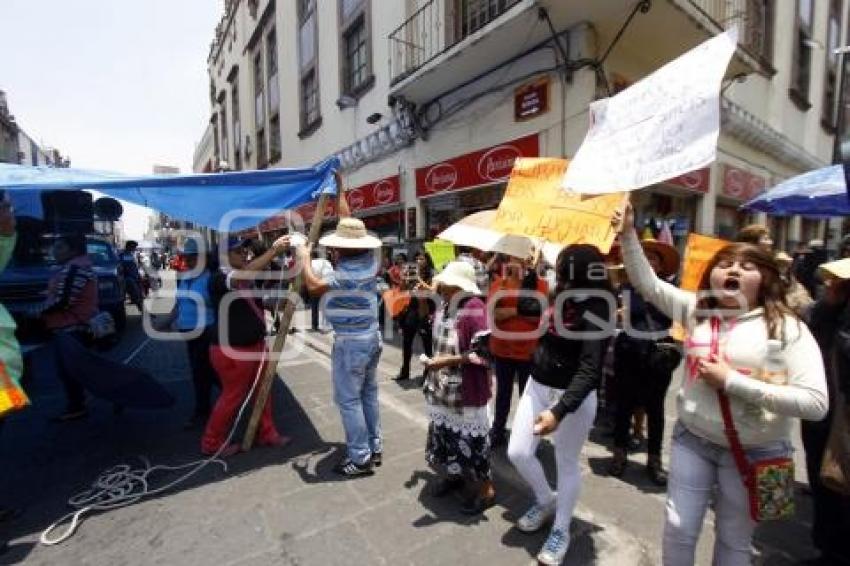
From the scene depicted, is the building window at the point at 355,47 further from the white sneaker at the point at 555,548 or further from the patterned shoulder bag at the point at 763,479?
the patterned shoulder bag at the point at 763,479

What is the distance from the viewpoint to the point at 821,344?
2.54 m

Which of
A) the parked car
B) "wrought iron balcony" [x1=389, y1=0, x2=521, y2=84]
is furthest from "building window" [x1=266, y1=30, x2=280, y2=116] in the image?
the parked car

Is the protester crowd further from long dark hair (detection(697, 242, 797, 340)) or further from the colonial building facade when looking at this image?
the colonial building facade

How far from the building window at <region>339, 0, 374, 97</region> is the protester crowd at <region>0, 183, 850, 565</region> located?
8.20 meters

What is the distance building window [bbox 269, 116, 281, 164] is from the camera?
18.6 m

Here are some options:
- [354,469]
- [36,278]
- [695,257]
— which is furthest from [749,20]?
[36,278]

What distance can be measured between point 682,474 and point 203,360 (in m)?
4.30

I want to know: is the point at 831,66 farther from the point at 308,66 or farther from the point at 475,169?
the point at 308,66

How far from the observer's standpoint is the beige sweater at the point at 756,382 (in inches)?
64.7

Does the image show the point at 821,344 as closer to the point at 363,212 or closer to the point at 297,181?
the point at 297,181

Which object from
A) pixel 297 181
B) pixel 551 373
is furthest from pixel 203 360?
pixel 551 373

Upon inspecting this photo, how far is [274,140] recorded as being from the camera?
19.0 metres

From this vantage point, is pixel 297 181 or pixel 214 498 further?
pixel 297 181

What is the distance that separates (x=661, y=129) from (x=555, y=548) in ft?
7.14
